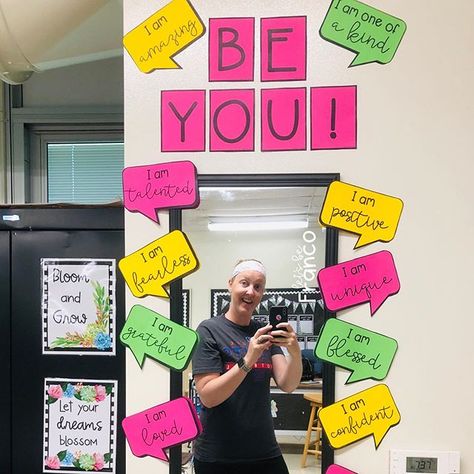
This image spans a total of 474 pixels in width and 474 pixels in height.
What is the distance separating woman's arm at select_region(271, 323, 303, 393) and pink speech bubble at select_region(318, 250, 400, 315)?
12 centimetres

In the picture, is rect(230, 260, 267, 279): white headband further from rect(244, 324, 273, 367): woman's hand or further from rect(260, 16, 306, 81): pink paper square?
rect(260, 16, 306, 81): pink paper square

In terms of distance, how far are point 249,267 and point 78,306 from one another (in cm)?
49

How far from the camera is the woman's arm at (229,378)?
3.68 ft

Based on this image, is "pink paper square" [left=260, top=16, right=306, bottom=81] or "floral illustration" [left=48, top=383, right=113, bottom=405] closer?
"pink paper square" [left=260, top=16, right=306, bottom=81]

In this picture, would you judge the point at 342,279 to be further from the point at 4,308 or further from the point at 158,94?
the point at 4,308

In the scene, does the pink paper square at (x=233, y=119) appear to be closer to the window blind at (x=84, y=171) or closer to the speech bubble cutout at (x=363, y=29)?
the speech bubble cutout at (x=363, y=29)

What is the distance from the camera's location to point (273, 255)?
3.82 feet

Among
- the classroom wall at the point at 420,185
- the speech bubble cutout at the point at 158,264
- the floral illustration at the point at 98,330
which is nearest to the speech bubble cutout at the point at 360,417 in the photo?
the classroom wall at the point at 420,185

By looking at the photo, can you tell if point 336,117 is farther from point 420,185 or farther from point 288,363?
point 288,363

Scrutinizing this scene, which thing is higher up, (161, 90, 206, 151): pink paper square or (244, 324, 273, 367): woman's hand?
(161, 90, 206, 151): pink paper square

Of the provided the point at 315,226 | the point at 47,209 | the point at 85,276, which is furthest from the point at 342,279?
the point at 47,209

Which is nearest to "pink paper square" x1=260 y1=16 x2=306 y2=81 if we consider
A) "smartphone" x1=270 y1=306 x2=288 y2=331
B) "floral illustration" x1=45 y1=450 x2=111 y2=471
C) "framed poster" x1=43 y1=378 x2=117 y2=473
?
"smartphone" x1=270 y1=306 x2=288 y2=331

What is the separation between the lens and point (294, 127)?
1156mm

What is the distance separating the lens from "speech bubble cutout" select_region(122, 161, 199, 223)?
1.16 m
